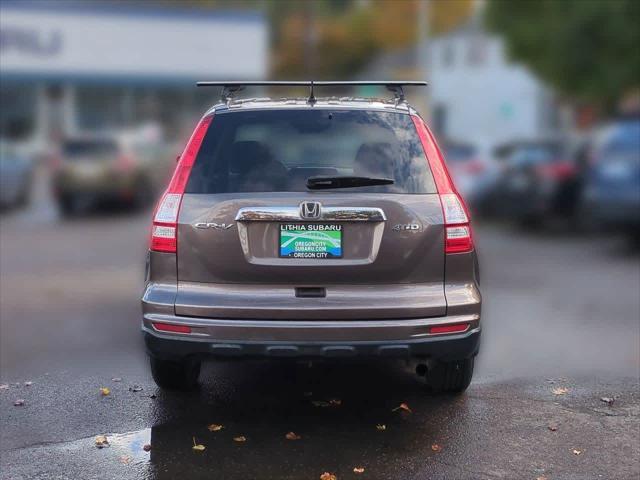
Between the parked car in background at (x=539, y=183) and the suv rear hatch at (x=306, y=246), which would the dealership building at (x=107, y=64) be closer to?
the parked car in background at (x=539, y=183)

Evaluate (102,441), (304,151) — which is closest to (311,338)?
(304,151)

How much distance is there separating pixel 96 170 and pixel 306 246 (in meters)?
13.8

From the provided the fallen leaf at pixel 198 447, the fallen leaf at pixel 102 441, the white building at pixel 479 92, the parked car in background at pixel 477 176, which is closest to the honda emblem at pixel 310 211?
the fallen leaf at pixel 198 447

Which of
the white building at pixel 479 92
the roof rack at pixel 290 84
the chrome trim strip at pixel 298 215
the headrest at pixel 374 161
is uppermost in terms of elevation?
the roof rack at pixel 290 84

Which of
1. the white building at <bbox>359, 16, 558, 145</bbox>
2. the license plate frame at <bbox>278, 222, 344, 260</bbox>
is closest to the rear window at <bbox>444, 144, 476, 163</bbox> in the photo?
the license plate frame at <bbox>278, 222, 344, 260</bbox>

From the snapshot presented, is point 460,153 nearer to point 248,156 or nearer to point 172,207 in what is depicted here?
point 248,156

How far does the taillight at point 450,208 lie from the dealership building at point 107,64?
33824 mm

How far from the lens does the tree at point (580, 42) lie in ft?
79.8

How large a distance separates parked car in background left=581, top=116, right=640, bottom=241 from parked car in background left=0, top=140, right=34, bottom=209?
10.9 meters

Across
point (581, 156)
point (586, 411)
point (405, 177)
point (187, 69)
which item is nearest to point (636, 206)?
point (581, 156)

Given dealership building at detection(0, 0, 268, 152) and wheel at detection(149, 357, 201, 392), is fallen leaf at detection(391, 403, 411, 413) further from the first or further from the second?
dealership building at detection(0, 0, 268, 152)

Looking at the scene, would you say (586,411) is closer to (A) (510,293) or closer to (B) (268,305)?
(B) (268,305)

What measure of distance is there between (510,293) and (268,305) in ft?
16.6

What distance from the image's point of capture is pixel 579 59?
2581 cm
